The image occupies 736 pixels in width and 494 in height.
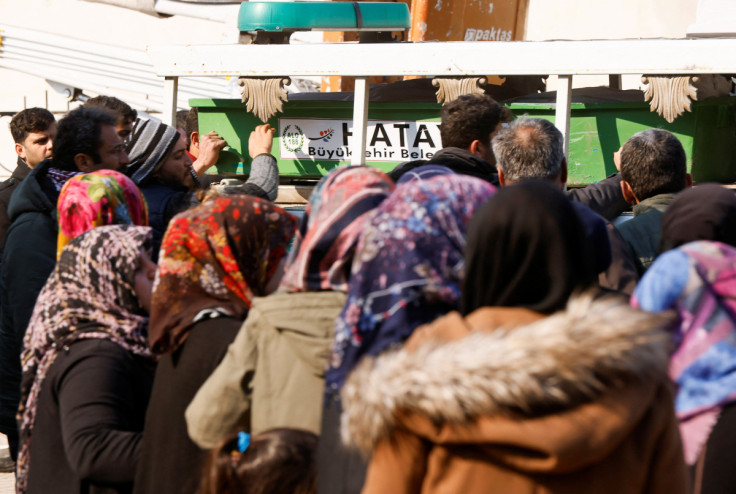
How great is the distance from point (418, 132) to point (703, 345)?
2.22 m

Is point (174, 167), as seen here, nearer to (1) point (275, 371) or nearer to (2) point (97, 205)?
(2) point (97, 205)

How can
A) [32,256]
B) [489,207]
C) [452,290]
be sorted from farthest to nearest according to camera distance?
[32,256] → [452,290] → [489,207]

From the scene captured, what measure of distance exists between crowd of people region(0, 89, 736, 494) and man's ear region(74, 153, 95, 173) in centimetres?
11

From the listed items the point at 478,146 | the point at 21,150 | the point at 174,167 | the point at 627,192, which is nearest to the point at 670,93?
the point at 627,192

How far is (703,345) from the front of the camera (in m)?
1.86

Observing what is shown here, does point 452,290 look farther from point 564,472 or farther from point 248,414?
point 248,414

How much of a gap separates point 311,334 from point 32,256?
→ 5.57ft

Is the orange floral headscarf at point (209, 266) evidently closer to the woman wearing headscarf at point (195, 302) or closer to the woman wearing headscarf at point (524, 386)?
the woman wearing headscarf at point (195, 302)

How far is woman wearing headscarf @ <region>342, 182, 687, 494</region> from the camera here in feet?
4.26

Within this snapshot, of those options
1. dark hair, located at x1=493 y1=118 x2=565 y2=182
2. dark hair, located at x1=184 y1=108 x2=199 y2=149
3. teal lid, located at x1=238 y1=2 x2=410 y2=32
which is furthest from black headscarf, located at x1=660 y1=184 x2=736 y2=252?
dark hair, located at x1=184 y1=108 x2=199 y2=149

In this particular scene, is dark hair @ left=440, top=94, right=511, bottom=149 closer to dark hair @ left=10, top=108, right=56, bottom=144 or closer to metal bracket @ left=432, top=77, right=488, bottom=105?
metal bracket @ left=432, top=77, right=488, bottom=105

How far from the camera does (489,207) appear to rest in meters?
1.43

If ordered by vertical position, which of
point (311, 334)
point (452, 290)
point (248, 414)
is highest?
point (452, 290)

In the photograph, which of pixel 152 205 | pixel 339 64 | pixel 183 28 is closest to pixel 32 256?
pixel 152 205
